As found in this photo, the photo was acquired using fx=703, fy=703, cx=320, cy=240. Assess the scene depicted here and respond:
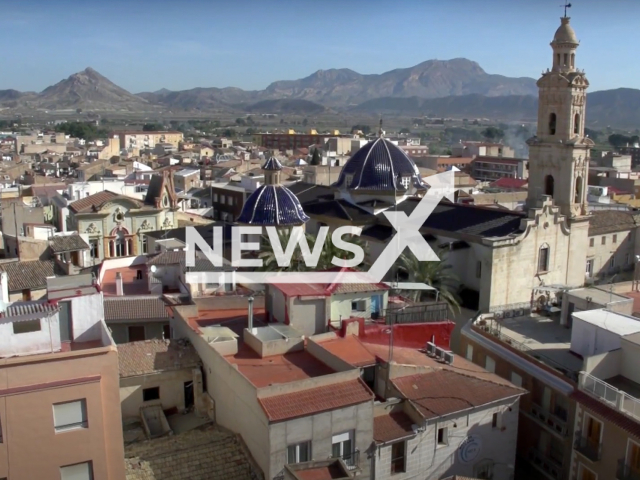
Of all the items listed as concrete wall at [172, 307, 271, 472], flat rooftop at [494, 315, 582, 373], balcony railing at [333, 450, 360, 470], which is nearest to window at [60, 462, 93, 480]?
concrete wall at [172, 307, 271, 472]

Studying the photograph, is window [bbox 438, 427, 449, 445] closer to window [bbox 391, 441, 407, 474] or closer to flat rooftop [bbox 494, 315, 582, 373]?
window [bbox 391, 441, 407, 474]

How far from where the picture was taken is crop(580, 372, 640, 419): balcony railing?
15.2 meters

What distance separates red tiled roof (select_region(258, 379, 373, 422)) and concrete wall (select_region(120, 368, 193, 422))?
430 cm

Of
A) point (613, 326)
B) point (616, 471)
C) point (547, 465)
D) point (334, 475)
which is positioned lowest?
point (547, 465)

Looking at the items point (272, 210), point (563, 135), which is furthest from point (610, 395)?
point (272, 210)

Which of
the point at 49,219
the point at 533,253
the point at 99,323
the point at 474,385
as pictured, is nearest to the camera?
the point at 99,323

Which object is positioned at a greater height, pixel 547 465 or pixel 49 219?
pixel 49 219

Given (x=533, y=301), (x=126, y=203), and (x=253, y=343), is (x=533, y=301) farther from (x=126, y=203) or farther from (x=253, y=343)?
(x=126, y=203)

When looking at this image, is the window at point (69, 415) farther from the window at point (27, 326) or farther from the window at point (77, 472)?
the window at point (27, 326)

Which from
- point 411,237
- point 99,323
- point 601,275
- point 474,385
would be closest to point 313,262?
point 411,237

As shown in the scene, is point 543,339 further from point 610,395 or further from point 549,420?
point 610,395

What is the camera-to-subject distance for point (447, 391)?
1633cm

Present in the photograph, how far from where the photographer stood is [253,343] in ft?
56.7

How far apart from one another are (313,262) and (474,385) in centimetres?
1071
